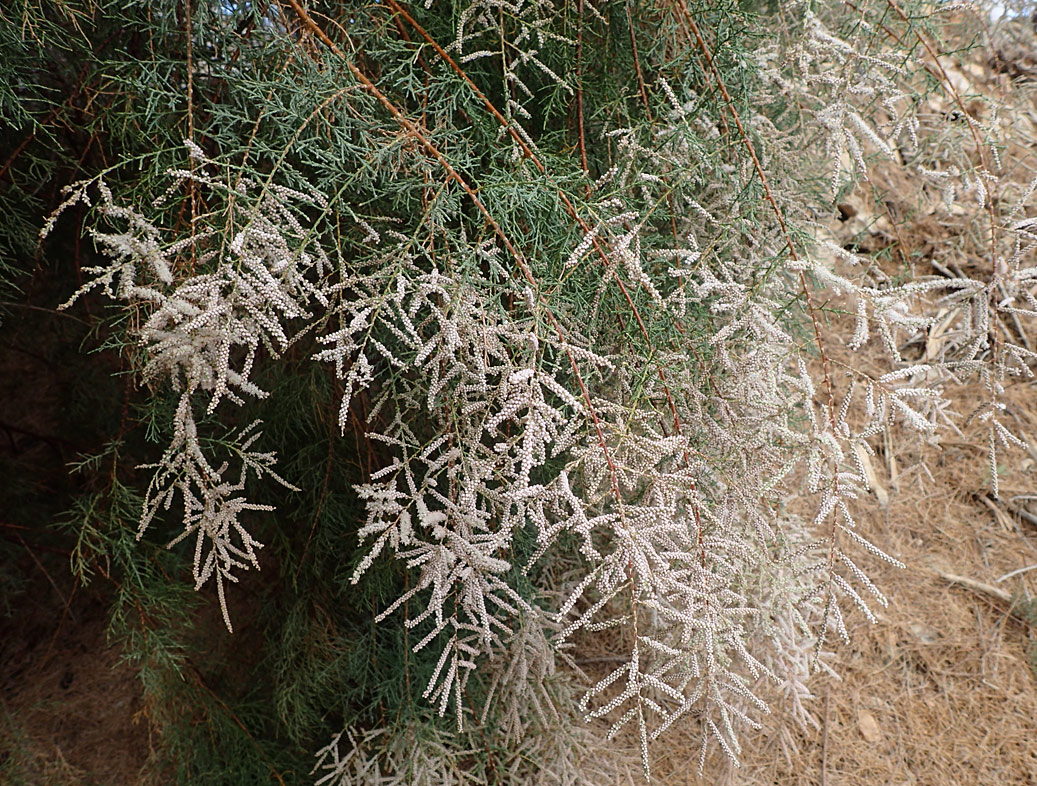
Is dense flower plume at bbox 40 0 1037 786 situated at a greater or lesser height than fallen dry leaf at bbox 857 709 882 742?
greater

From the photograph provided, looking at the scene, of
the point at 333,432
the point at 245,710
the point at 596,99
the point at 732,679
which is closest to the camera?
the point at 732,679

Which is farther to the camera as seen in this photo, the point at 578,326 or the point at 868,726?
the point at 868,726

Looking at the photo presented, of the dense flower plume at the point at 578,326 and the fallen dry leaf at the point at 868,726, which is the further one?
the fallen dry leaf at the point at 868,726

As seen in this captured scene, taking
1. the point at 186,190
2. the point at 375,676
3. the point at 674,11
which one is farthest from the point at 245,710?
the point at 674,11

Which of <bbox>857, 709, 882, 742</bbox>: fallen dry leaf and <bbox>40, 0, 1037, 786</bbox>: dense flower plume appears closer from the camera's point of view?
<bbox>40, 0, 1037, 786</bbox>: dense flower plume

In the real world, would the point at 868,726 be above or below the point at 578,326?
below

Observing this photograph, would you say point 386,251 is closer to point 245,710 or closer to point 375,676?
point 375,676

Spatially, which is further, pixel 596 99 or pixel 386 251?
pixel 596 99

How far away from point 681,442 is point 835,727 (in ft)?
5.08

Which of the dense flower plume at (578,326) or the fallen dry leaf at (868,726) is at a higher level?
the dense flower plume at (578,326)

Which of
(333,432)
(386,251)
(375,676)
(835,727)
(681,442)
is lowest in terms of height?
(835,727)

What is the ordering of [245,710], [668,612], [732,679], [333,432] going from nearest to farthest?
[668,612] → [732,679] → [333,432] → [245,710]

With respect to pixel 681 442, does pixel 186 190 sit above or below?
above

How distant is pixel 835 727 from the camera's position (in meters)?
2.07
